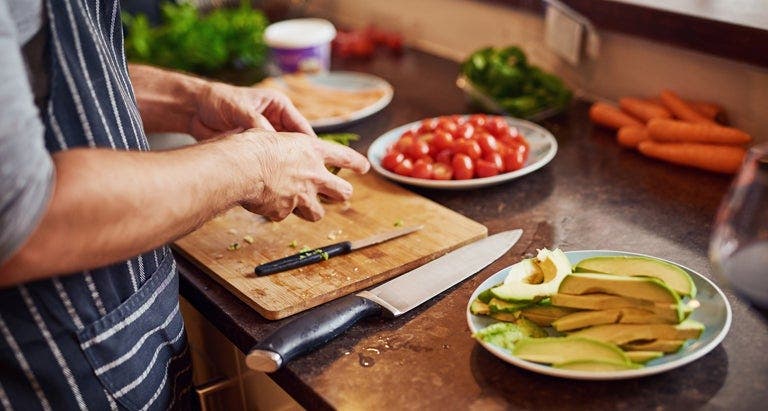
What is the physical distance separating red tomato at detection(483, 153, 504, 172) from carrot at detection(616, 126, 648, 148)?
28 cm

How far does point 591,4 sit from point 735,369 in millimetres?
1017

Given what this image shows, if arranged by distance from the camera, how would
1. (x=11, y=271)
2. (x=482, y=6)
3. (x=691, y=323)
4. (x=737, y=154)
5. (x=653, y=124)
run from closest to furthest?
(x=11, y=271) → (x=691, y=323) → (x=737, y=154) → (x=653, y=124) → (x=482, y=6)

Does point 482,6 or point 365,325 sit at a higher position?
point 482,6

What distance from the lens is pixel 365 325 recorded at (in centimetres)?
107

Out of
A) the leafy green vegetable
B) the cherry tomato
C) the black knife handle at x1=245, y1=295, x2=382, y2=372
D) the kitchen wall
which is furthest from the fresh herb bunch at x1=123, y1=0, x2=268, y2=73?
the black knife handle at x1=245, y1=295, x2=382, y2=372

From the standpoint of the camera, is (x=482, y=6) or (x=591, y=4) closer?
(x=591, y=4)

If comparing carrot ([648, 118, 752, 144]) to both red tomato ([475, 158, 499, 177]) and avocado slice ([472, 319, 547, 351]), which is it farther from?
avocado slice ([472, 319, 547, 351])

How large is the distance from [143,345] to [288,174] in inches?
11.5

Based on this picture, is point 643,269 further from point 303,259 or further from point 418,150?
point 418,150

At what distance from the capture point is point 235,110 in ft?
4.33

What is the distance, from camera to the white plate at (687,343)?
0.88 meters

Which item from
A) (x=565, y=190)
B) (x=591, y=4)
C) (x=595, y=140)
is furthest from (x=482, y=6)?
(x=565, y=190)

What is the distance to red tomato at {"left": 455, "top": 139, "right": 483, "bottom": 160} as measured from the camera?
4.76 ft

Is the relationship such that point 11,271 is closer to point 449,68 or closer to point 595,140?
point 595,140
